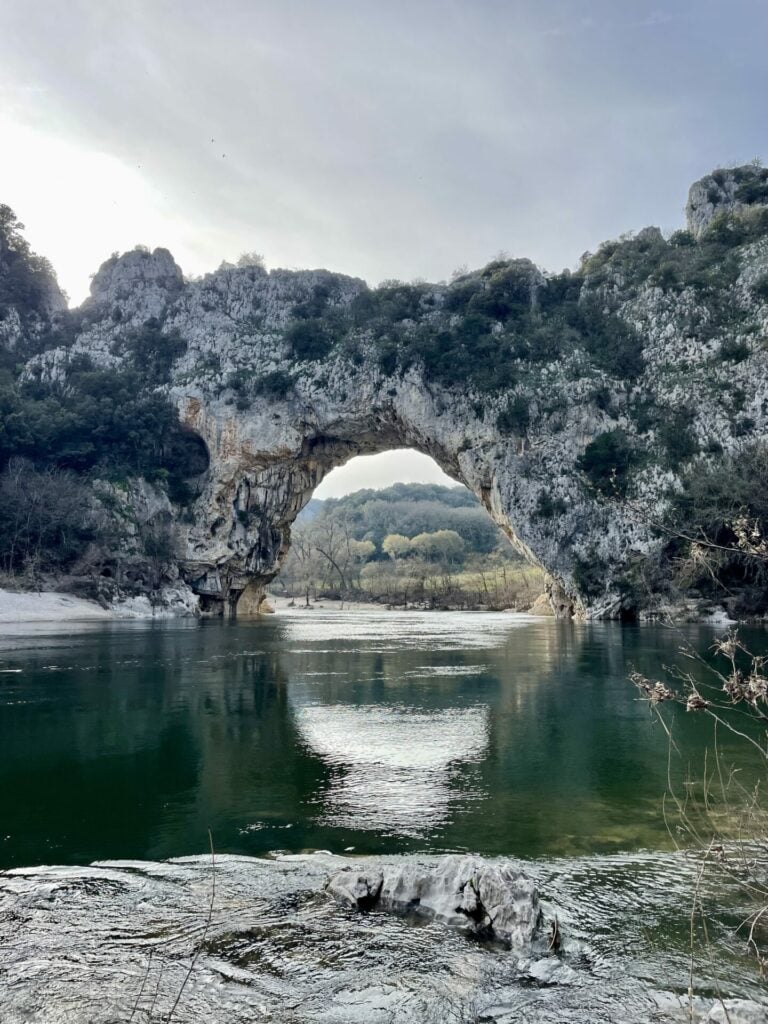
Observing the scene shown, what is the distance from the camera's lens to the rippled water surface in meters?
5.55

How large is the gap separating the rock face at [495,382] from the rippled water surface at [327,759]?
26858mm

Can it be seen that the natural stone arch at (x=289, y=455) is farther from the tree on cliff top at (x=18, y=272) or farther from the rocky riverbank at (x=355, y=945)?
the rocky riverbank at (x=355, y=945)

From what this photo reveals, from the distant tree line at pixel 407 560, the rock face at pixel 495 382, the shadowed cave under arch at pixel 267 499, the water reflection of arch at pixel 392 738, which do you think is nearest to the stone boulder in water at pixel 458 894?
the water reflection of arch at pixel 392 738

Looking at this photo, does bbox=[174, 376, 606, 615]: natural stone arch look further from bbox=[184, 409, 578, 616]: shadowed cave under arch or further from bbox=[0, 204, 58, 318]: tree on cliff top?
bbox=[0, 204, 58, 318]: tree on cliff top

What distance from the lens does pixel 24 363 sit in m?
54.9

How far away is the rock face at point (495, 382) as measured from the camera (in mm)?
40938

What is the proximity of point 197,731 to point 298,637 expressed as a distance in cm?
1767

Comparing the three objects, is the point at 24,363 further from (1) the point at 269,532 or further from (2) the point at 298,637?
(2) the point at 298,637

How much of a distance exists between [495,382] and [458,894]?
44.1 metres

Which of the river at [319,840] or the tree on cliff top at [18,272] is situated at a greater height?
the tree on cliff top at [18,272]

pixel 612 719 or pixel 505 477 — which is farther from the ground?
pixel 505 477

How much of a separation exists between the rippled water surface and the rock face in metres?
26.9

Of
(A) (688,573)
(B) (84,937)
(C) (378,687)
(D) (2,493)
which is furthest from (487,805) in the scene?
(D) (2,493)

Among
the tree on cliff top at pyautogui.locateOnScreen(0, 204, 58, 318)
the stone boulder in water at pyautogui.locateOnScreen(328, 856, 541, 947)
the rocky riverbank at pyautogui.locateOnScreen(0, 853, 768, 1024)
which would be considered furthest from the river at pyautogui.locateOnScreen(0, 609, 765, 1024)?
the tree on cliff top at pyautogui.locateOnScreen(0, 204, 58, 318)
